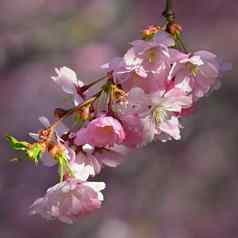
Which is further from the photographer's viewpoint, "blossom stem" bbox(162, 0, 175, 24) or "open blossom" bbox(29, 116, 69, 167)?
"blossom stem" bbox(162, 0, 175, 24)

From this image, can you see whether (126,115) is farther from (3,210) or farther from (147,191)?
(3,210)

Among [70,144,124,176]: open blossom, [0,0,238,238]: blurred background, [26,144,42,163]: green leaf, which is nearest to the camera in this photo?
[26,144,42,163]: green leaf

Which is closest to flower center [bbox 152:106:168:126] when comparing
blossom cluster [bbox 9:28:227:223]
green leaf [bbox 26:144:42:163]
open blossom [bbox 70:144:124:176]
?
blossom cluster [bbox 9:28:227:223]

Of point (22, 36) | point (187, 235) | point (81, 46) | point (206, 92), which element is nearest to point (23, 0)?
point (81, 46)

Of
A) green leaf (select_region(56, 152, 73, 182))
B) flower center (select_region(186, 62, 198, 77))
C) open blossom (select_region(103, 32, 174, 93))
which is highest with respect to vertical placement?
flower center (select_region(186, 62, 198, 77))

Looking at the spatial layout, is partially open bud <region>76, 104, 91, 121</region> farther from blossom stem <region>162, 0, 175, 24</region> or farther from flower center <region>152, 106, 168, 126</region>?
blossom stem <region>162, 0, 175, 24</region>

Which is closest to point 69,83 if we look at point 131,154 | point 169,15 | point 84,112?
point 84,112
